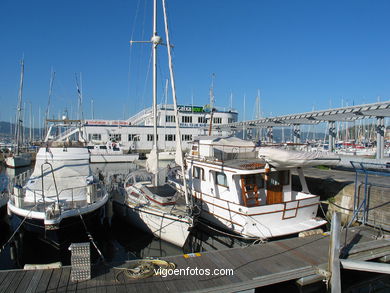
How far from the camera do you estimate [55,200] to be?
12445 millimetres

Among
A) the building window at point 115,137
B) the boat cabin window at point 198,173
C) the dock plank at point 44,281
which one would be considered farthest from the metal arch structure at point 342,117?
the building window at point 115,137

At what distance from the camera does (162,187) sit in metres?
14.9

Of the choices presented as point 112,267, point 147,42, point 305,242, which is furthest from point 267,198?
point 147,42

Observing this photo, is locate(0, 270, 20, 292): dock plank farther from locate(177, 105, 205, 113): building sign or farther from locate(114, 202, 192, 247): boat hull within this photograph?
locate(177, 105, 205, 113): building sign

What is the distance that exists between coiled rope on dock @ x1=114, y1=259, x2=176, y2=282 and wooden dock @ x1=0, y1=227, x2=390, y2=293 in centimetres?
12

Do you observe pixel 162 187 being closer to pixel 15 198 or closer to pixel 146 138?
pixel 15 198

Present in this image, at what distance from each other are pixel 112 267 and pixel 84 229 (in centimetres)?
445

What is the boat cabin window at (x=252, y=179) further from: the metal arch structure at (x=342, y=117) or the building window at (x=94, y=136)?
the building window at (x=94, y=136)

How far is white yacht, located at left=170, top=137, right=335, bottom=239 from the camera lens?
12.1m

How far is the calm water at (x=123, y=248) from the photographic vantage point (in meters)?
10.0

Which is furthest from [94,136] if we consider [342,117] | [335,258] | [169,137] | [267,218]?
[335,258]

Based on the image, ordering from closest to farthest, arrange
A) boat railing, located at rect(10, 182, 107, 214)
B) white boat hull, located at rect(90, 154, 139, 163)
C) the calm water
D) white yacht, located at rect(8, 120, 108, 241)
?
the calm water → white yacht, located at rect(8, 120, 108, 241) → boat railing, located at rect(10, 182, 107, 214) → white boat hull, located at rect(90, 154, 139, 163)

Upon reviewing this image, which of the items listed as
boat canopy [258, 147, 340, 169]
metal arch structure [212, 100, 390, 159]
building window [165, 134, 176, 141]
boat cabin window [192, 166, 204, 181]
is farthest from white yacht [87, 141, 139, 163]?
boat canopy [258, 147, 340, 169]

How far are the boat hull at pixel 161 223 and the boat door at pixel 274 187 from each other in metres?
4.14
